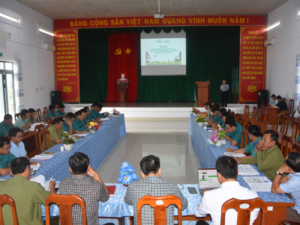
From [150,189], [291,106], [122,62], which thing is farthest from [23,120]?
[291,106]

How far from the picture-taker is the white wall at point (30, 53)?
322 inches

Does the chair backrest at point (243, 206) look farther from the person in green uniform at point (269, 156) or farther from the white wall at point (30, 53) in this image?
the white wall at point (30, 53)

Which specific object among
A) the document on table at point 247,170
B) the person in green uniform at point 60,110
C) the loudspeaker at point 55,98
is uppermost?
the loudspeaker at point 55,98

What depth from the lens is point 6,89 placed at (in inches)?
318

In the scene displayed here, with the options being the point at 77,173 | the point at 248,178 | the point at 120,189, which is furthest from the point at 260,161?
the point at 77,173

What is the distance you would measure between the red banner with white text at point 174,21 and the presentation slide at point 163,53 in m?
1.05

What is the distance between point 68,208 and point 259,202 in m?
1.17

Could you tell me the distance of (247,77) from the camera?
1084 centimetres

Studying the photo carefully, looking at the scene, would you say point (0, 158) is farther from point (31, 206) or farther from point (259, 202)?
point (259, 202)

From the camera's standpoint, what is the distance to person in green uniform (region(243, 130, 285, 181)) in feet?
8.41

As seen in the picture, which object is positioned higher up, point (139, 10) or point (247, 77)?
point (139, 10)

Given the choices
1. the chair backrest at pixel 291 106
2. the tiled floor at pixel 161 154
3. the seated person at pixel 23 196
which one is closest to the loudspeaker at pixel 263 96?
the chair backrest at pixel 291 106

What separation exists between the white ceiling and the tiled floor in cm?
473

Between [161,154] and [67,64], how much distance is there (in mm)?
7577
